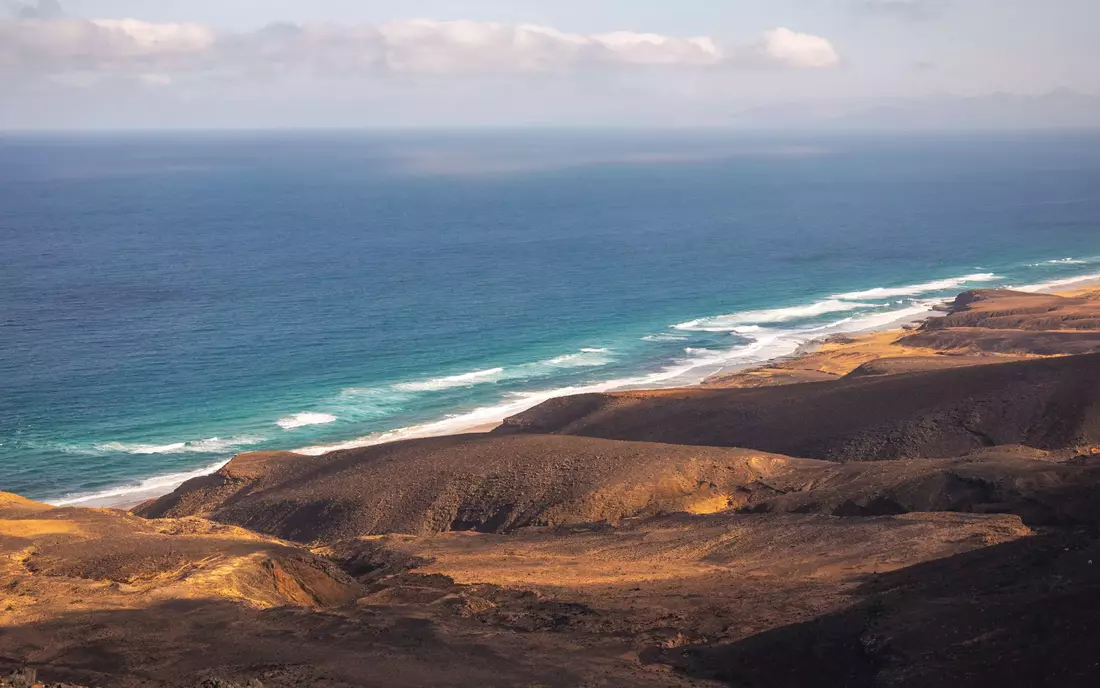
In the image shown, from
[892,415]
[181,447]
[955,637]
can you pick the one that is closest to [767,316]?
[892,415]

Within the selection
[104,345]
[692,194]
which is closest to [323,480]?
[104,345]

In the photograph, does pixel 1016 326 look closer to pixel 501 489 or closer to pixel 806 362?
pixel 806 362

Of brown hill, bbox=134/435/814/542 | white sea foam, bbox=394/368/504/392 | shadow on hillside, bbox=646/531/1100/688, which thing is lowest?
white sea foam, bbox=394/368/504/392

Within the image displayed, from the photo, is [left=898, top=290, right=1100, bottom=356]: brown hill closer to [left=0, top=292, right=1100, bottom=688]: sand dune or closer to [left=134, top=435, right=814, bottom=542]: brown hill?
[left=0, top=292, right=1100, bottom=688]: sand dune

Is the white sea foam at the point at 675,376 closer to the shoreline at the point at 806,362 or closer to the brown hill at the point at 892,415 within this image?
the shoreline at the point at 806,362

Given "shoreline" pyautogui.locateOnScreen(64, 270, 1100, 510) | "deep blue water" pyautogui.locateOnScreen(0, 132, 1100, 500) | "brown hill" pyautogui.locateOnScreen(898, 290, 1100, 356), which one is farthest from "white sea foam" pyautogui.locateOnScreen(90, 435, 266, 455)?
"brown hill" pyautogui.locateOnScreen(898, 290, 1100, 356)

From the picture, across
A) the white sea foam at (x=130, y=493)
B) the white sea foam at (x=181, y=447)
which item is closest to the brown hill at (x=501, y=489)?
the white sea foam at (x=130, y=493)
